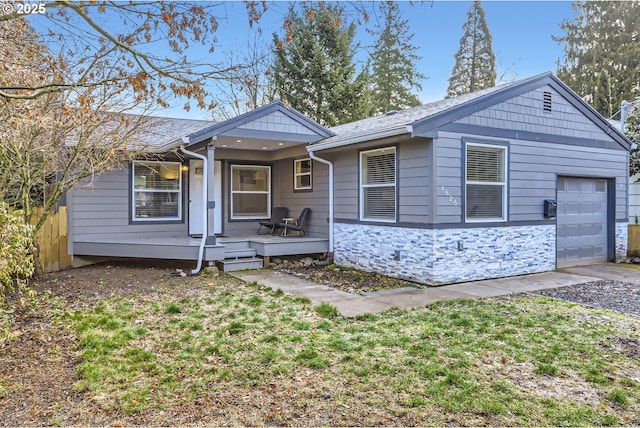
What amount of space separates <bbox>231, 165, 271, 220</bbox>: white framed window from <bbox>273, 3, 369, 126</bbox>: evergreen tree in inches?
388

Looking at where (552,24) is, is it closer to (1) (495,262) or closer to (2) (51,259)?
(1) (495,262)

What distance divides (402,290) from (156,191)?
6.42m

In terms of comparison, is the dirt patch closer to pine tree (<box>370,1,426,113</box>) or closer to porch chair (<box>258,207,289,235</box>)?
porch chair (<box>258,207,289,235</box>)

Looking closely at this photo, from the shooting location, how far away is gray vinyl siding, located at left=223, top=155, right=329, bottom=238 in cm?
1063

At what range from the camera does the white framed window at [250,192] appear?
38.3 ft

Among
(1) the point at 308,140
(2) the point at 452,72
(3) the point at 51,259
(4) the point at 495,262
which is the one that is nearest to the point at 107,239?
(3) the point at 51,259

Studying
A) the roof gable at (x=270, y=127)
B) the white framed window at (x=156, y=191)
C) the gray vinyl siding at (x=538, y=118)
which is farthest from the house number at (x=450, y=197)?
the white framed window at (x=156, y=191)

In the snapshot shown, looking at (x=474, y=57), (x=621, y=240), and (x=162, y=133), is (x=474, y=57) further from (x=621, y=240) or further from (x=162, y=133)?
(x=162, y=133)

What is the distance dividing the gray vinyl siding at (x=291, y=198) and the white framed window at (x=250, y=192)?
13 centimetres

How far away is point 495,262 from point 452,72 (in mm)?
22928

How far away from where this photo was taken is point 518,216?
8.74 metres

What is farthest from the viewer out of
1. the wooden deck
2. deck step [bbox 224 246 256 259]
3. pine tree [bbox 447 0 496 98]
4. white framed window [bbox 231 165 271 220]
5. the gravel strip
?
pine tree [bbox 447 0 496 98]

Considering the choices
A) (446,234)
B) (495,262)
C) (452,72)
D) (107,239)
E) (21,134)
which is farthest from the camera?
(452,72)

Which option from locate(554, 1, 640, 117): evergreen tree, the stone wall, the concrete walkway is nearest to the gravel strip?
the concrete walkway
